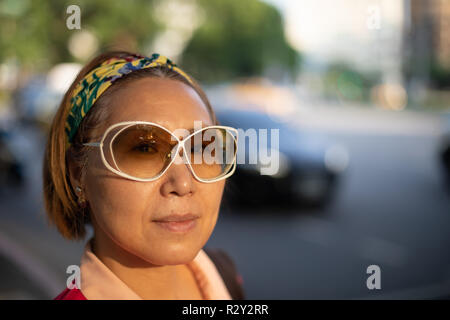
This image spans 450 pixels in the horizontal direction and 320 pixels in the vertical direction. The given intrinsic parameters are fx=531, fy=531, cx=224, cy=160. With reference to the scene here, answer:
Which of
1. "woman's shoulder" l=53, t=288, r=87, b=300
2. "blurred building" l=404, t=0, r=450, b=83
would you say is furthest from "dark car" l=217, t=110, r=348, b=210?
"blurred building" l=404, t=0, r=450, b=83

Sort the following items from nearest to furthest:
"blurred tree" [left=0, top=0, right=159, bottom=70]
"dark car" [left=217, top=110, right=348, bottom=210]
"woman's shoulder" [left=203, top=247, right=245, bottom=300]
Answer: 1. "woman's shoulder" [left=203, top=247, right=245, bottom=300]
2. "blurred tree" [left=0, top=0, right=159, bottom=70]
3. "dark car" [left=217, top=110, right=348, bottom=210]

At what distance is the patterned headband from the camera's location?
1.28m

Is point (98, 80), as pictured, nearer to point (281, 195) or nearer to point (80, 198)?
point (80, 198)

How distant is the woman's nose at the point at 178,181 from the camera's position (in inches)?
47.1

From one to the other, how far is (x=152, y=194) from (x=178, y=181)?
0.07m

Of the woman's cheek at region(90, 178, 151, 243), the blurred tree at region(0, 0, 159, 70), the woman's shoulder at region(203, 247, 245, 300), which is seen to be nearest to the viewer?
the woman's cheek at region(90, 178, 151, 243)

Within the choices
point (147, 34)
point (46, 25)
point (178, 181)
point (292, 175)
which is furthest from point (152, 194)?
point (147, 34)

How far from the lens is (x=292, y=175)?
8594 millimetres

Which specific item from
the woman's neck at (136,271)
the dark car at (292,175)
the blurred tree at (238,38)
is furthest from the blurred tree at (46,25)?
the blurred tree at (238,38)

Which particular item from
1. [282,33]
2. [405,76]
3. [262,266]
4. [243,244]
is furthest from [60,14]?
[282,33]

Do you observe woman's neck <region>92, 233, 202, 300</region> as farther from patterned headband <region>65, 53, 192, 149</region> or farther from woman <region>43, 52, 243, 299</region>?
patterned headband <region>65, 53, 192, 149</region>

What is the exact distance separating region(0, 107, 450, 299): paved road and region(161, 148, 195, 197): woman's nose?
1862 millimetres

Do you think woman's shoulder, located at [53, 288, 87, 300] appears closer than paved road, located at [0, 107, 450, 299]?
Yes
